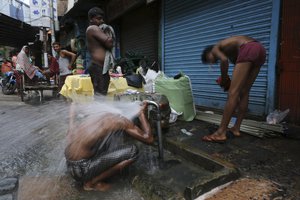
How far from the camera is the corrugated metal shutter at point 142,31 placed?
7783 millimetres

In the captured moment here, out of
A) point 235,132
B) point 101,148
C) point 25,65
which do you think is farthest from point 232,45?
point 25,65

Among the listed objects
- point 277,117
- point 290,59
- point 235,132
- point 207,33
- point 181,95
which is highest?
point 207,33

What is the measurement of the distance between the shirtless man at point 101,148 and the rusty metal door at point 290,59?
251cm

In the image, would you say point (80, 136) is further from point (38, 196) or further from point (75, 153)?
point (38, 196)

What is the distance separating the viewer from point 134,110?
272cm

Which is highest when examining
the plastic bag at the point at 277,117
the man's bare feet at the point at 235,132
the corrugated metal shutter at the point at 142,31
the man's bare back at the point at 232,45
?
the corrugated metal shutter at the point at 142,31

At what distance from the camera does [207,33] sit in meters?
5.58

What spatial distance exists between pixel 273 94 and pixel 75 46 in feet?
36.2

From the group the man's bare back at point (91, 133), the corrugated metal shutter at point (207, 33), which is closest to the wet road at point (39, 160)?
the man's bare back at point (91, 133)

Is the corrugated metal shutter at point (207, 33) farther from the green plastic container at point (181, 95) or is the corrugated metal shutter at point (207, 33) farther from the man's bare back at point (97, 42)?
the man's bare back at point (97, 42)

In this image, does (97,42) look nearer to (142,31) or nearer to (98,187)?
(98,187)

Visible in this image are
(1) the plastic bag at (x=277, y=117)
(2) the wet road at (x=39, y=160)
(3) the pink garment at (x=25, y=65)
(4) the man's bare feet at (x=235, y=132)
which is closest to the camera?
(2) the wet road at (x=39, y=160)

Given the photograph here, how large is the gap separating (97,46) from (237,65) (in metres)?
1.98

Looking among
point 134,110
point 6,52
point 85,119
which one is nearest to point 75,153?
point 85,119
